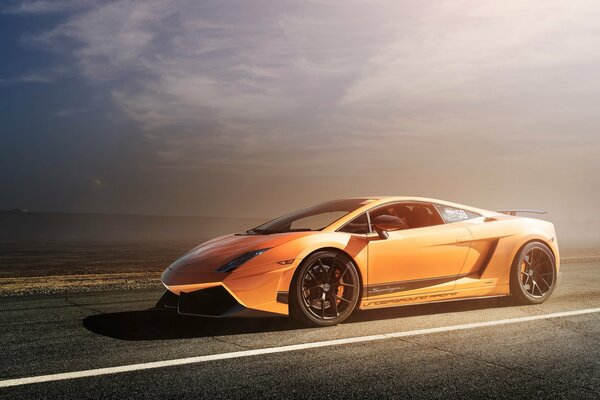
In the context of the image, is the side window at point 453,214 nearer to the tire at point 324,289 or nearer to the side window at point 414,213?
the side window at point 414,213

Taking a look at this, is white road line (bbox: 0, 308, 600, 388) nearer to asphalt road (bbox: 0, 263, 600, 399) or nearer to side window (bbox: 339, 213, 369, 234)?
asphalt road (bbox: 0, 263, 600, 399)

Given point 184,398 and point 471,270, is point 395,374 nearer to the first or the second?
point 184,398

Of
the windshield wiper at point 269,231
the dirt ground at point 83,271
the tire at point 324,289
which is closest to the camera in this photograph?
the tire at point 324,289

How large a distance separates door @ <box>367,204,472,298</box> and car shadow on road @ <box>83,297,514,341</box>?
0.35m

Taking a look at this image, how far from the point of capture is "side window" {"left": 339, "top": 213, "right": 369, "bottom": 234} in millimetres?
5816

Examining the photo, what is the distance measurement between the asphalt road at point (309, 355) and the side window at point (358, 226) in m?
0.96

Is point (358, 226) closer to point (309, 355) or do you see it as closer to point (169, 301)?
point (309, 355)

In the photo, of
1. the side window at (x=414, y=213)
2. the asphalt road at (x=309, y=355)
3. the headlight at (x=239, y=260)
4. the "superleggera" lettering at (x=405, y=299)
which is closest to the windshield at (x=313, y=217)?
the side window at (x=414, y=213)

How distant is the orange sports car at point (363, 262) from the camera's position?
16.7 ft

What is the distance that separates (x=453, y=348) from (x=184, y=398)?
2349 millimetres

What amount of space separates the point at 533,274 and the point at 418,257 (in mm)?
1917

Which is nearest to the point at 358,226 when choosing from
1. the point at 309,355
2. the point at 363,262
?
the point at 363,262

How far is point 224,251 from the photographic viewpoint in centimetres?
541

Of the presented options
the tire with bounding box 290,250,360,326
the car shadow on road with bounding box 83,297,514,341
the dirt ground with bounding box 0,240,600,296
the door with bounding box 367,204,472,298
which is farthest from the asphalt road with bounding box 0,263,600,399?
the dirt ground with bounding box 0,240,600,296
